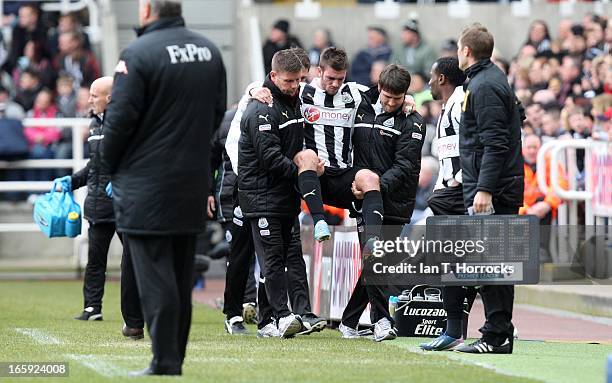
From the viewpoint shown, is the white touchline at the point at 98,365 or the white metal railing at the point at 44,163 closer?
the white touchline at the point at 98,365

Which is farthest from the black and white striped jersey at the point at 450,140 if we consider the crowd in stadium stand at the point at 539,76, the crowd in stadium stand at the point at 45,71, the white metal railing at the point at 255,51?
the white metal railing at the point at 255,51

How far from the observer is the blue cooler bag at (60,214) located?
14.5 m

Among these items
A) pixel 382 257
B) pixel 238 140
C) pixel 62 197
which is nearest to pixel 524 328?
pixel 382 257

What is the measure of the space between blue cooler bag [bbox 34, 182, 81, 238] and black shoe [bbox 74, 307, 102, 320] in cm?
74

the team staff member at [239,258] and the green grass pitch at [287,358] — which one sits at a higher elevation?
the team staff member at [239,258]

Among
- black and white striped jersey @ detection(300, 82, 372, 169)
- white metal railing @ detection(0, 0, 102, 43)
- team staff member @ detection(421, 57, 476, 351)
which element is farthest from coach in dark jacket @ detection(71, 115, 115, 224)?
white metal railing @ detection(0, 0, 102, 43)

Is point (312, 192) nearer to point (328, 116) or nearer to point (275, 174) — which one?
point (275, 174)

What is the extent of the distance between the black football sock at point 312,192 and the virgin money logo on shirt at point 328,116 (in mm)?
641

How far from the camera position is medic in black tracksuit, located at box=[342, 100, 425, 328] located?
12289 mm

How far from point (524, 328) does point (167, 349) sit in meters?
5.86

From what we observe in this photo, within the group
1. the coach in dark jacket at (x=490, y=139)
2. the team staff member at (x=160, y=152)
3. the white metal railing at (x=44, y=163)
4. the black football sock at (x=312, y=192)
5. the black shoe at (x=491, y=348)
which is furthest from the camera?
the white metal railing at (x=44, y=163)

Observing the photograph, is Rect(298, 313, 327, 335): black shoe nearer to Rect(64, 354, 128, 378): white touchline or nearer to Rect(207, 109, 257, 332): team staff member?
Rect(207, 109, 257, 332): team staff member

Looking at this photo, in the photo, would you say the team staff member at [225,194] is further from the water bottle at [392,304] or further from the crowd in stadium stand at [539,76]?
the crowd in stadium stand at [539,76]

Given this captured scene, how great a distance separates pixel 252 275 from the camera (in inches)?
589
